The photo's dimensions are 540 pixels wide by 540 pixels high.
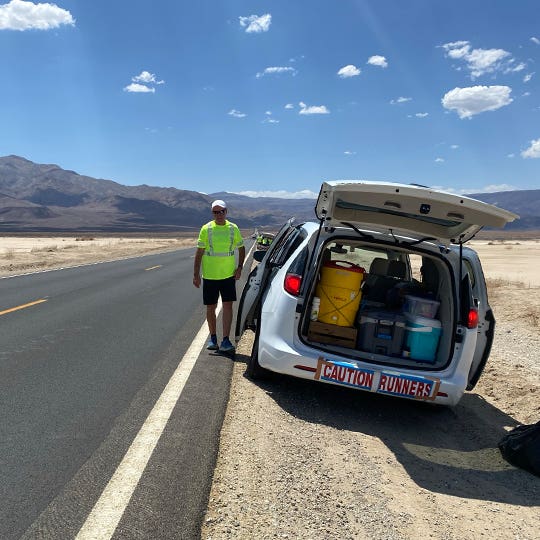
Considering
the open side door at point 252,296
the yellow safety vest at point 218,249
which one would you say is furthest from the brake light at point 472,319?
A: the yellow safety vest at point 218,249

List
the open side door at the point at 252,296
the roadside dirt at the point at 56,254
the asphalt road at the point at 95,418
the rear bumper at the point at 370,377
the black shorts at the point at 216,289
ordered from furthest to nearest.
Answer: the roadside dirt at the point at 56,254 → the black shorts at the point at 216,289 → the open side door at the point at 252,296 → the rear bumper at the point at 370,377 → the asphalt road at the point at 95,418

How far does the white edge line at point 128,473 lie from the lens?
285 cm

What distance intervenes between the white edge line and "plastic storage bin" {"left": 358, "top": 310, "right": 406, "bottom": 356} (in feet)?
6.30

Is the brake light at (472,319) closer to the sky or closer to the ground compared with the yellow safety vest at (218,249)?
closer to the ground

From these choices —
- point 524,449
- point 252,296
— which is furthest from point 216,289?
point 524,449

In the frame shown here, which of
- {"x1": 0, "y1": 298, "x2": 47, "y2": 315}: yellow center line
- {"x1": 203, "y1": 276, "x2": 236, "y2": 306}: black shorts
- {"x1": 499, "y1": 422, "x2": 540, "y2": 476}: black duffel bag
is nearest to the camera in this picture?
{"x1": 499, "y1": 422, "x2": 540, "y2": 476}: black duffel bag

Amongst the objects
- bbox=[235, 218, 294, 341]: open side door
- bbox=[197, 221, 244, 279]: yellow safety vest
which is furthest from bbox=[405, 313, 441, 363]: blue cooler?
bbox=[197, 221, 244, 279]: yellow safety vest

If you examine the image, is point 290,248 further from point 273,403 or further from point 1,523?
point 1,523

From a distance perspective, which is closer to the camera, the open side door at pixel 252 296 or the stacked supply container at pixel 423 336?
the stacked supply container at pixel 423 336

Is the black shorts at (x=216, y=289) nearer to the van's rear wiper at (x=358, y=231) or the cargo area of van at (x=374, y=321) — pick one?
the cargo area of van at (x=374, y=321)

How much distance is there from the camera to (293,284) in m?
5.16

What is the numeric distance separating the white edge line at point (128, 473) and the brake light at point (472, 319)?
2.83 m

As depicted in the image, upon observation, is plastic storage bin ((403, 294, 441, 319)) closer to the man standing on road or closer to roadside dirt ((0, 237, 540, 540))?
roadside dirt ((0, 237, 540, 540))

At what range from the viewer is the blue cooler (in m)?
5.28
